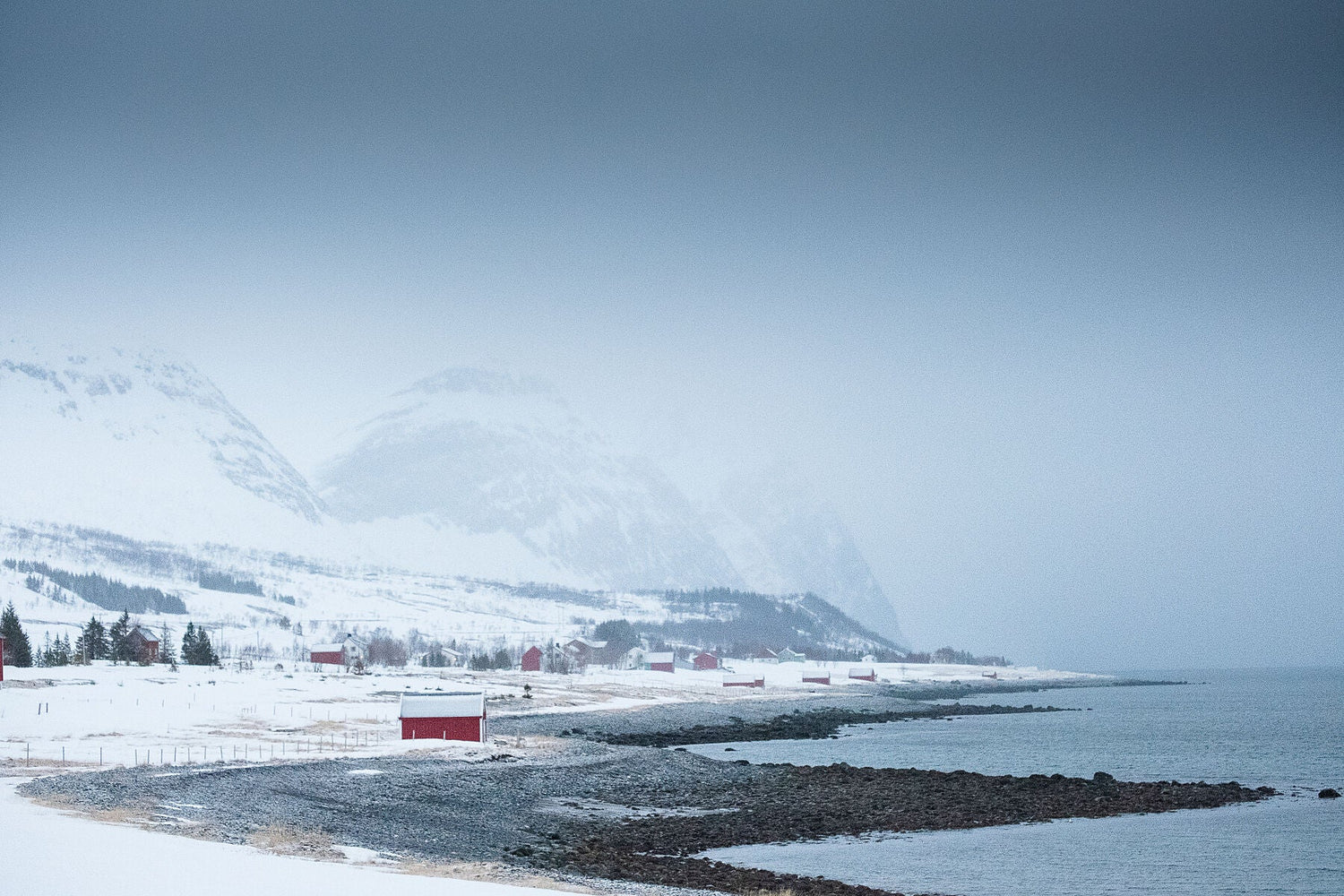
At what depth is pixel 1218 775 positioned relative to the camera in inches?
2849

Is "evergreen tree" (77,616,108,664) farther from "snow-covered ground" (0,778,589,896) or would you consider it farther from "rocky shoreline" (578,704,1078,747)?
"snow-covered ground" (0,778,589,896)

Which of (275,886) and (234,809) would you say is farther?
(234,809)

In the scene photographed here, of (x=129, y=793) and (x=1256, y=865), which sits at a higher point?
(x=129, y=793)

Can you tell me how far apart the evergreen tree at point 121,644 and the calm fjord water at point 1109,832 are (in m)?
64.8

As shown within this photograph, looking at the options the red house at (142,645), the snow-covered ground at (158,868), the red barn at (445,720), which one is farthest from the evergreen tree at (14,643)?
the snow-covered ground at (158,868)

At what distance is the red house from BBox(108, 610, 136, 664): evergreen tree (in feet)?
1.12

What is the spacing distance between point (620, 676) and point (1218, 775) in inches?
4237

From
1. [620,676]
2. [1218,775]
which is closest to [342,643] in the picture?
[620,676]

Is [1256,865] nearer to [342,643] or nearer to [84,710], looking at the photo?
[84,710]

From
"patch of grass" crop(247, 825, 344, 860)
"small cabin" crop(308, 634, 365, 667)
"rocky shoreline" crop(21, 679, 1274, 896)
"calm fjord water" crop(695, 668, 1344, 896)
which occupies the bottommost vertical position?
"calm fjord water" crop(695, 668, 1344, 896)

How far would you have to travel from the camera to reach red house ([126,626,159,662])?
4926 inches

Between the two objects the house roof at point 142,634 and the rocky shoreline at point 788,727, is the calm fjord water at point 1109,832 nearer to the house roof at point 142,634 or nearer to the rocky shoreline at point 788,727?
the rocky shoreline at point 788,727

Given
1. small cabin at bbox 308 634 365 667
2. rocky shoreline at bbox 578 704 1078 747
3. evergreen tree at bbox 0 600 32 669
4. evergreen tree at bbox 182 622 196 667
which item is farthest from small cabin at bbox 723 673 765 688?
evergreen tree at bbox 0 600 32 669

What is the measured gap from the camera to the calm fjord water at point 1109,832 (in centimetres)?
4228
